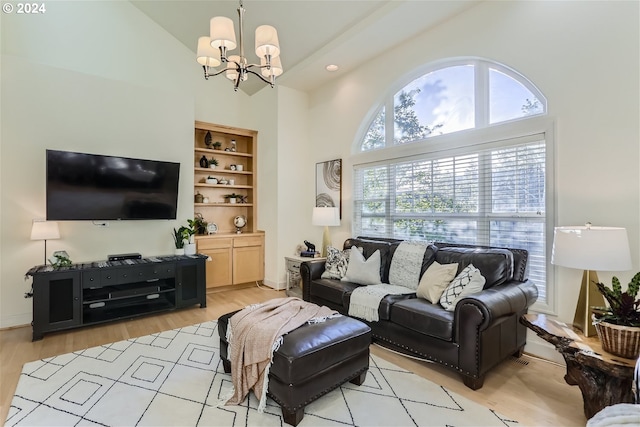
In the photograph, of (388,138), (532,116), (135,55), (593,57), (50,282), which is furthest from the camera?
(135,55)

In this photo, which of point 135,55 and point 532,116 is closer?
point 532,116

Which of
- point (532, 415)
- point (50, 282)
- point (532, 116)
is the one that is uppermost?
point (532, 116)

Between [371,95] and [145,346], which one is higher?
[371,95]

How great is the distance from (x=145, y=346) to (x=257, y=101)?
422 centimetres

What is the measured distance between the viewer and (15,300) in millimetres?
3494

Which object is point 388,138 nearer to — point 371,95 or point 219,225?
point 371,95

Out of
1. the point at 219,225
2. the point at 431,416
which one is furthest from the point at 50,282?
the point at 431,416

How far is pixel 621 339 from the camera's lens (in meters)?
1.79

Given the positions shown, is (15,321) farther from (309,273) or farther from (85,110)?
(309,273)

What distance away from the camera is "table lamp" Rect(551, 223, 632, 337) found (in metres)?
2.03

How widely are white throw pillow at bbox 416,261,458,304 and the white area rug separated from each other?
69 cm

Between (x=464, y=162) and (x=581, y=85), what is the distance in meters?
1.12

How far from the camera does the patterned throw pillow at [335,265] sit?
3693mm

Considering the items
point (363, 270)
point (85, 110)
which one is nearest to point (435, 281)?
point (363, 270)
